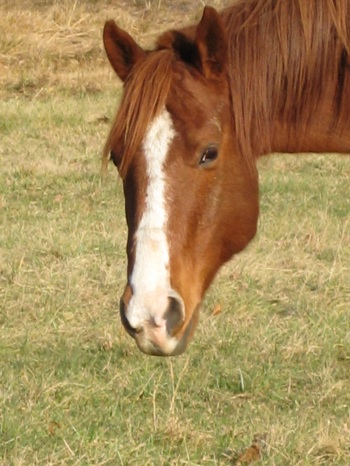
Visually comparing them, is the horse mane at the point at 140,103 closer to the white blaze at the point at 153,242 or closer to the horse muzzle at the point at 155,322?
the white blaze at the point at 153,242

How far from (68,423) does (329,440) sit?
39.0 inches

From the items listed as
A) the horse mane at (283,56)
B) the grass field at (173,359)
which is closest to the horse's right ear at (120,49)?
the horse mane at (283,56)

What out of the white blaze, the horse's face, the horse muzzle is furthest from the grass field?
the white blaze

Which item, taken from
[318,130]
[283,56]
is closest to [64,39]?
[318,130]

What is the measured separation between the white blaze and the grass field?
783 millimetres

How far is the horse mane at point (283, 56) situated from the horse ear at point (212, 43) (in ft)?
0.23

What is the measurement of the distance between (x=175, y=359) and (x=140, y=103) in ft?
5.24

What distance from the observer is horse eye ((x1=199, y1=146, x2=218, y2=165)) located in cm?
337

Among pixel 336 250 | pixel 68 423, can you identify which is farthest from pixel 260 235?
pixel 68 423

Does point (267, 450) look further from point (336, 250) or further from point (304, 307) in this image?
point (336, 250)

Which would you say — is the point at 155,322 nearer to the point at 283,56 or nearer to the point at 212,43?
the point at 212,43

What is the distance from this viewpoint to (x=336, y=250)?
244 inches

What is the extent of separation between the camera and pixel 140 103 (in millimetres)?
3322

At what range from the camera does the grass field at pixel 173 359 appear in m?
3.87
